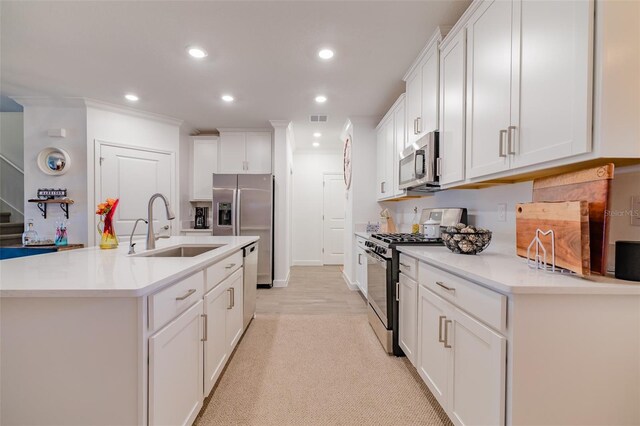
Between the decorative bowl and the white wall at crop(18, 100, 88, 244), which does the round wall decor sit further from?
the decorative bowl

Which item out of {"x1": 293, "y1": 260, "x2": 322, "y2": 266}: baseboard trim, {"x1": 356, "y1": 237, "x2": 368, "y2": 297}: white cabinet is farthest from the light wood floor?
{"x1": 293, "y1": 260, "x2": 322, "y2": 266}: baseboard trim

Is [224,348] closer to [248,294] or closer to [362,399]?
[248,294]

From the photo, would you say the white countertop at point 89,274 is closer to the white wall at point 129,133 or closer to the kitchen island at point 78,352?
the kitchen island at point 78,352

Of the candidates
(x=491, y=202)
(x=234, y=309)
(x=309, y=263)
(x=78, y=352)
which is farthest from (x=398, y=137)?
(x=309, y=263)

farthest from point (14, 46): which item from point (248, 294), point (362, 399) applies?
point (362, 399)

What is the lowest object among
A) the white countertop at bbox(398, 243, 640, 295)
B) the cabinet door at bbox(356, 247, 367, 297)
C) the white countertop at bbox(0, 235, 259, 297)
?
the cabinet door at bbox(356, 247, 367, 297)

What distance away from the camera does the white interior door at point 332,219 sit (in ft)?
20.2

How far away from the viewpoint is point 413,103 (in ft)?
8.64

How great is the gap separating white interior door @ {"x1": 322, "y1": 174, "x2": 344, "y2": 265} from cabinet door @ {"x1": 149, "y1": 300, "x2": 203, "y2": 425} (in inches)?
187

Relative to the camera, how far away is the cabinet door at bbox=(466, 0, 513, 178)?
1.42 meters

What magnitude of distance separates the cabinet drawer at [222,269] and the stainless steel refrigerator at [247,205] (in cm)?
197

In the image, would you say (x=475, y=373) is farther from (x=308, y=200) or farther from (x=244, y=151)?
(x=308, y=200)

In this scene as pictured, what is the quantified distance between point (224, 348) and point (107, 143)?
3.56 meters

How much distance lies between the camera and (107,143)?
3787 millimetres
